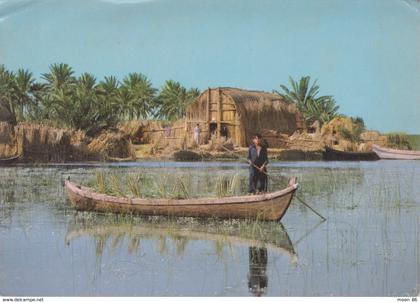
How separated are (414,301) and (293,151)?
208 cm

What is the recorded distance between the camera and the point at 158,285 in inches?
144

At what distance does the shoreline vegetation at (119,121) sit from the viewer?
4582 mm

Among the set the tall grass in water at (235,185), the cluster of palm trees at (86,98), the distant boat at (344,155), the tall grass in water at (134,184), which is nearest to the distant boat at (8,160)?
the cluster of palm trees at (86,98)

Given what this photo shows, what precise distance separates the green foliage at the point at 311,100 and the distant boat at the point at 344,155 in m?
0.65

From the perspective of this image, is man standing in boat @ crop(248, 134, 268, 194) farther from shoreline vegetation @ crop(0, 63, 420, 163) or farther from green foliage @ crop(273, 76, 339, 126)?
green foliage @ crop(273, 76, 339, 126)

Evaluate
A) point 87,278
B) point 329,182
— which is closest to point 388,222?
point 329,182

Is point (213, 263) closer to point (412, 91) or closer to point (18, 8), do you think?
point (412, 91)

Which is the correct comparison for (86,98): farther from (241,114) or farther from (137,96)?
(241,114)

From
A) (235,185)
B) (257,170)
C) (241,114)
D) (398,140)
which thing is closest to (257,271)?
(257,170)

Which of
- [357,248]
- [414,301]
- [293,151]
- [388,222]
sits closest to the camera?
[414,301]

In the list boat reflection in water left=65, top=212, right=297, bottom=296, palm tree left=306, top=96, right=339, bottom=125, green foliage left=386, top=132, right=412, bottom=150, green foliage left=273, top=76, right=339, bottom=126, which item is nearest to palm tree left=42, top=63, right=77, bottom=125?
boat reflection in water left=65, top=212, right=297, bottom=296

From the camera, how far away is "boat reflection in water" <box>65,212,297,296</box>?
423 cm

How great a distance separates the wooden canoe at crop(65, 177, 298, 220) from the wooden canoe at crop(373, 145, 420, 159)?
2.38ft

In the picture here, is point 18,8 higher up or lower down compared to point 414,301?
higher up
